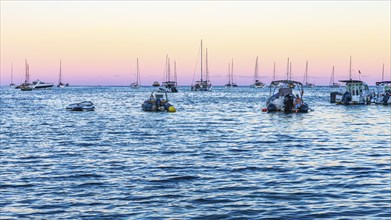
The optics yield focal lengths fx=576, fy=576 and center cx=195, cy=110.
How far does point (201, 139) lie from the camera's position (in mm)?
44250

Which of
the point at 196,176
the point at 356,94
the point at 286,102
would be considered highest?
the point at 356,94

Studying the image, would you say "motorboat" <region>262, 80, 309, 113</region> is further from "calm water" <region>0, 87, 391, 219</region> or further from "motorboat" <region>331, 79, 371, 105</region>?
"calm water" <region>0, 87, 391, 219</region>

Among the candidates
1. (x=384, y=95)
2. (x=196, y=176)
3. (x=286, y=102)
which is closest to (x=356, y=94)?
(x=384, y=95)

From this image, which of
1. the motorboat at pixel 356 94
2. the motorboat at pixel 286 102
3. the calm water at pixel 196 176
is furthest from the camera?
the motorboat at pixel 356 94

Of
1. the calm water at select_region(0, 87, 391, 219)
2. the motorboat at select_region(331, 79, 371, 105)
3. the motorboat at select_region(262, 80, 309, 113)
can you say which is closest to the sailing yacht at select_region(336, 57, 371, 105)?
the motorboat at select_region(331, 79, 371, 105)

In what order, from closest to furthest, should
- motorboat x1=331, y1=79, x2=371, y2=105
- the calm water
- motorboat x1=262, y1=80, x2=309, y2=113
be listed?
the calm water, motorboat x1=262, y1=80, x2=309, y2=113, motorboat x1=331, y1=79, x2=371, y2=105

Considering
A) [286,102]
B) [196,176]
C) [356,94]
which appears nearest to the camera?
[196,176]

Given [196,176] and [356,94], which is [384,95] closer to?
[356,94]

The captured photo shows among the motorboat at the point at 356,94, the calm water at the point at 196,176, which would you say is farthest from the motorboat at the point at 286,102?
the calm water at the point at 196,176

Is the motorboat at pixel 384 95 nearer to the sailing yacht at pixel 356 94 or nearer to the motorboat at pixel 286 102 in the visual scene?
the sailing yacht at pixel 356 94

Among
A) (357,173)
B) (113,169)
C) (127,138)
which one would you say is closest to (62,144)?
(127,138)

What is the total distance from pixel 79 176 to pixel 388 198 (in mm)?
13062

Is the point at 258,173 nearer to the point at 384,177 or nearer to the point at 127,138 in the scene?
the point at 384,177

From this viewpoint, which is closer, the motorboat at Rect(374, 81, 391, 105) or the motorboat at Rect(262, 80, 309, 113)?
the motorboat at Rect(262, 80, 309, 113)
